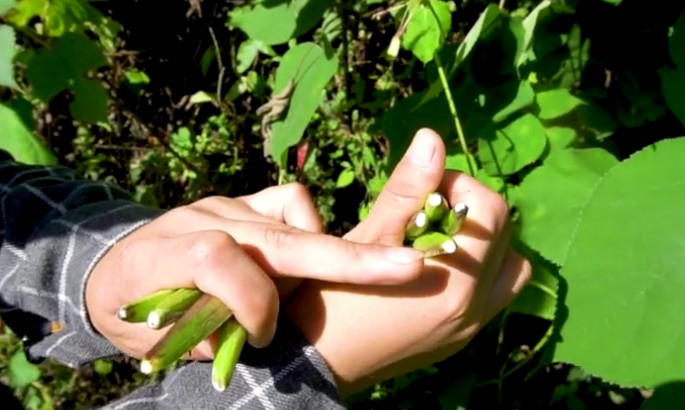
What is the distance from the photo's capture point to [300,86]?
1070 millimetres

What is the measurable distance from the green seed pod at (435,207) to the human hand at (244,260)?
0.04 m

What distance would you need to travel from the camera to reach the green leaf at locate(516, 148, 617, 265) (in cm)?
88

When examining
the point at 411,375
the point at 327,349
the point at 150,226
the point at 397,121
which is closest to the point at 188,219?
the point at 150,226

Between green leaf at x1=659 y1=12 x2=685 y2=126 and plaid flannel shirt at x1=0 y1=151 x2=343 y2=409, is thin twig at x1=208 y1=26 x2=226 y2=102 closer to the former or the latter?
plaid flannel shirt at x1=0 y1=151 x2=343 y2=409

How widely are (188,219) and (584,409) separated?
760 mm

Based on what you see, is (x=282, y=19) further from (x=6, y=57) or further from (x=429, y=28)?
(x=6, y=57)

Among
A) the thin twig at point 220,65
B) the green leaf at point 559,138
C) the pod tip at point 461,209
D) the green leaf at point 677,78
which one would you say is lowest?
the thin twig at point 220,65

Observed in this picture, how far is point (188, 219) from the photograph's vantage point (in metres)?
0.78

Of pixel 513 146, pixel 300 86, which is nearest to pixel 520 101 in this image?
pixel 513 146

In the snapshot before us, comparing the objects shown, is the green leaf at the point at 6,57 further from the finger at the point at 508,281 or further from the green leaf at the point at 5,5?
the finger at the point at 508,281

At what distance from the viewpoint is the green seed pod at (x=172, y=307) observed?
56cm

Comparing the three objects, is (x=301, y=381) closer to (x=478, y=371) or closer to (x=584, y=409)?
(x=478, y=371)

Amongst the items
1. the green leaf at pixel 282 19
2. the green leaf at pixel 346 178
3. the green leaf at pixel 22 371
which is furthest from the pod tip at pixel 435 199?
the green leaf at pixel 22 371

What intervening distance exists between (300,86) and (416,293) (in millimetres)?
462
